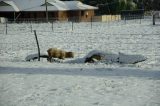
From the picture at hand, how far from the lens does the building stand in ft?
202

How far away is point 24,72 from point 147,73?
3.78 meters

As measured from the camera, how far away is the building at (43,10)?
6166 centimetres

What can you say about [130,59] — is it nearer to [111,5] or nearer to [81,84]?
[81,84]

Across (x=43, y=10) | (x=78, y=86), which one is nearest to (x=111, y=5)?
(x=43, y=10)


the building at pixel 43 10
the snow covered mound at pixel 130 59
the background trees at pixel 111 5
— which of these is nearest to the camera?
the snow covered mound at pixel 130 59

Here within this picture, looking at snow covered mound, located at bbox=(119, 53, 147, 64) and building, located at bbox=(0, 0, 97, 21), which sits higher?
building, located at bbox=(0, 0, 97, 21)

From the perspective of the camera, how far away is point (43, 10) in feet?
202

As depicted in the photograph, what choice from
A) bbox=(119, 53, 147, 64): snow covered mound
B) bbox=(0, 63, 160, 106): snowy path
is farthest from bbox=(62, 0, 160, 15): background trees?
bbox=(0, 63, 160, 106): snowy path

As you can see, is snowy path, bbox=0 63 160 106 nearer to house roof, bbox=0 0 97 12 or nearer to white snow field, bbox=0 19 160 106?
white snow field, bbox=0 19 160 106

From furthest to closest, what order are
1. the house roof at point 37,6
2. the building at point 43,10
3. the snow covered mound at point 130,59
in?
the house roof at point 37,6
the building at point 43,10
the snow covered mound at point 130,59

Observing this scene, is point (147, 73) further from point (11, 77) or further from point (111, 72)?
point (11, 77)

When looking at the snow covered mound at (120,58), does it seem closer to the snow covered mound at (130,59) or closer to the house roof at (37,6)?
the snow covered mound at (130,59)

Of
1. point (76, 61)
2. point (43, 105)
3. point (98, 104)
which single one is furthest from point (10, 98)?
point (76, 61)

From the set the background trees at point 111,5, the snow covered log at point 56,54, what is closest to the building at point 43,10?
the background trees at point 111,5
